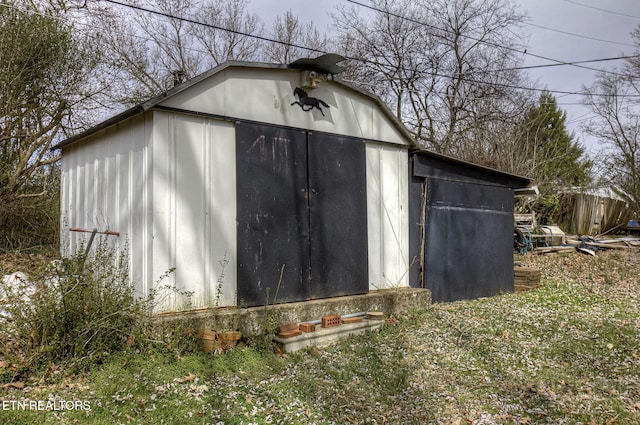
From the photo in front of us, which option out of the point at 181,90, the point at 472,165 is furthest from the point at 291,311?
the point at 472,165

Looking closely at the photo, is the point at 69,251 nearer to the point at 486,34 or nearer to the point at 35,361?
the point at 35,361

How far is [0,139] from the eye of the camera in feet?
34.4

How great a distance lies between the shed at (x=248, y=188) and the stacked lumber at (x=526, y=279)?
3527 mm

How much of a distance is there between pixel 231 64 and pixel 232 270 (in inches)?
96.1

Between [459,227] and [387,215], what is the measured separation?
181cm

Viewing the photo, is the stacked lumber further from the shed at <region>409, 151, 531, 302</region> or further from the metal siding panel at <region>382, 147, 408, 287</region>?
the metal siding panel at <region>382, 147, 408, 287</region>

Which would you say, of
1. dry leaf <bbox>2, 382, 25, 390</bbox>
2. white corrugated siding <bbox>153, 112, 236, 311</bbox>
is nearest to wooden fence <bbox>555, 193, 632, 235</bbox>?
white corrugated siding <bbox>153, 112, 236, 311</bbox>

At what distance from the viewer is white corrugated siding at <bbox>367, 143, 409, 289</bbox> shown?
708 centimetres

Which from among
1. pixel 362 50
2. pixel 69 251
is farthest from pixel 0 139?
pixel 362 50

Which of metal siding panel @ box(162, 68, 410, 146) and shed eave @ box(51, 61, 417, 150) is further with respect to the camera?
metal siding panel @ box(162, 68, 410, 146)

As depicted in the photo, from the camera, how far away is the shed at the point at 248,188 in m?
5.09

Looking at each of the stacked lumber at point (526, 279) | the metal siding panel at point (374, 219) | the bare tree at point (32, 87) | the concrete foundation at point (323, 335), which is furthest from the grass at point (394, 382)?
the bare tree at point (32, 87)

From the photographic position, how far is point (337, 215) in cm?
652

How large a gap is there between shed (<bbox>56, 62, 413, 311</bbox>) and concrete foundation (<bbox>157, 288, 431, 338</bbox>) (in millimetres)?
160
